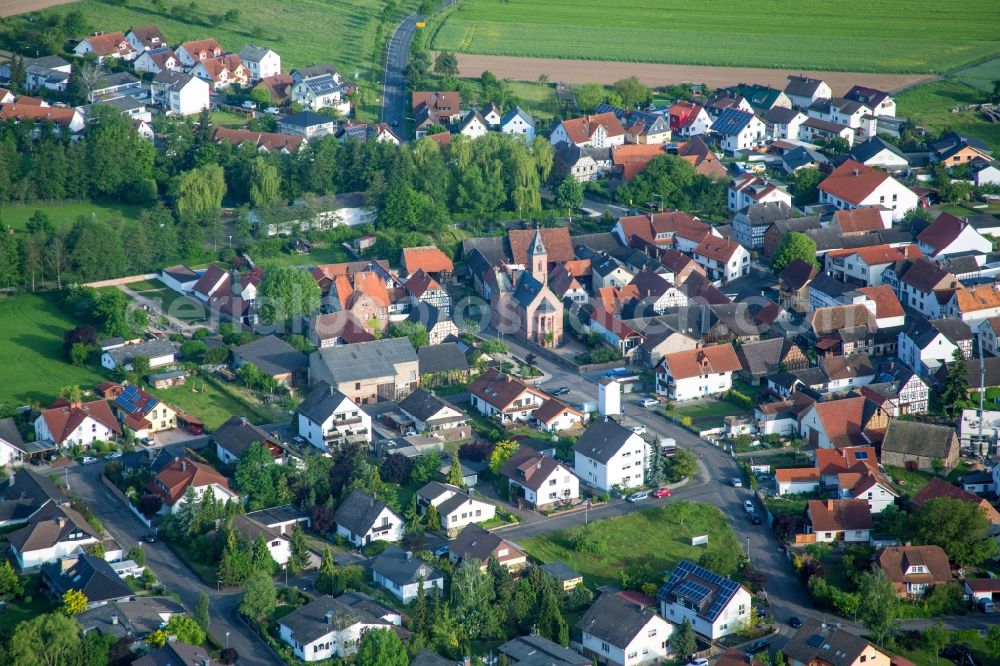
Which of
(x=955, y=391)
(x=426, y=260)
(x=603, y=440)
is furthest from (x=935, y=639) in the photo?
(x=426, y=260)

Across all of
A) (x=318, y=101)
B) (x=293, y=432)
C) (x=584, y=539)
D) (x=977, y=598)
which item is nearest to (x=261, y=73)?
(x=318, y=101)

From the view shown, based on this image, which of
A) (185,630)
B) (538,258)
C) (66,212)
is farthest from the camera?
(66,212)

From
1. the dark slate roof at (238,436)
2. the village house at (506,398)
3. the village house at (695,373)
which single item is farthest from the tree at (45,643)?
the village house at (695,373)

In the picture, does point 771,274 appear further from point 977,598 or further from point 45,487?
point 45,487

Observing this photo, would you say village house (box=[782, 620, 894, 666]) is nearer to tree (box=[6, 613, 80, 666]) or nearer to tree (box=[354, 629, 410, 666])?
tree (box=[354, 629, 410, 666])

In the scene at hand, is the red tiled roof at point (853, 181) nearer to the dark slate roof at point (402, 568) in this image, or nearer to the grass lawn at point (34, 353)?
the grass lawn at point (34, 353)

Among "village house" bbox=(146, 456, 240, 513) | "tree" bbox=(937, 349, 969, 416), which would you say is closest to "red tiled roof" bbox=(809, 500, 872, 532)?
"tree" bbox=(937, 349, 969, 416)

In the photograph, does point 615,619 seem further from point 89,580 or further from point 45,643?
point 45,643
